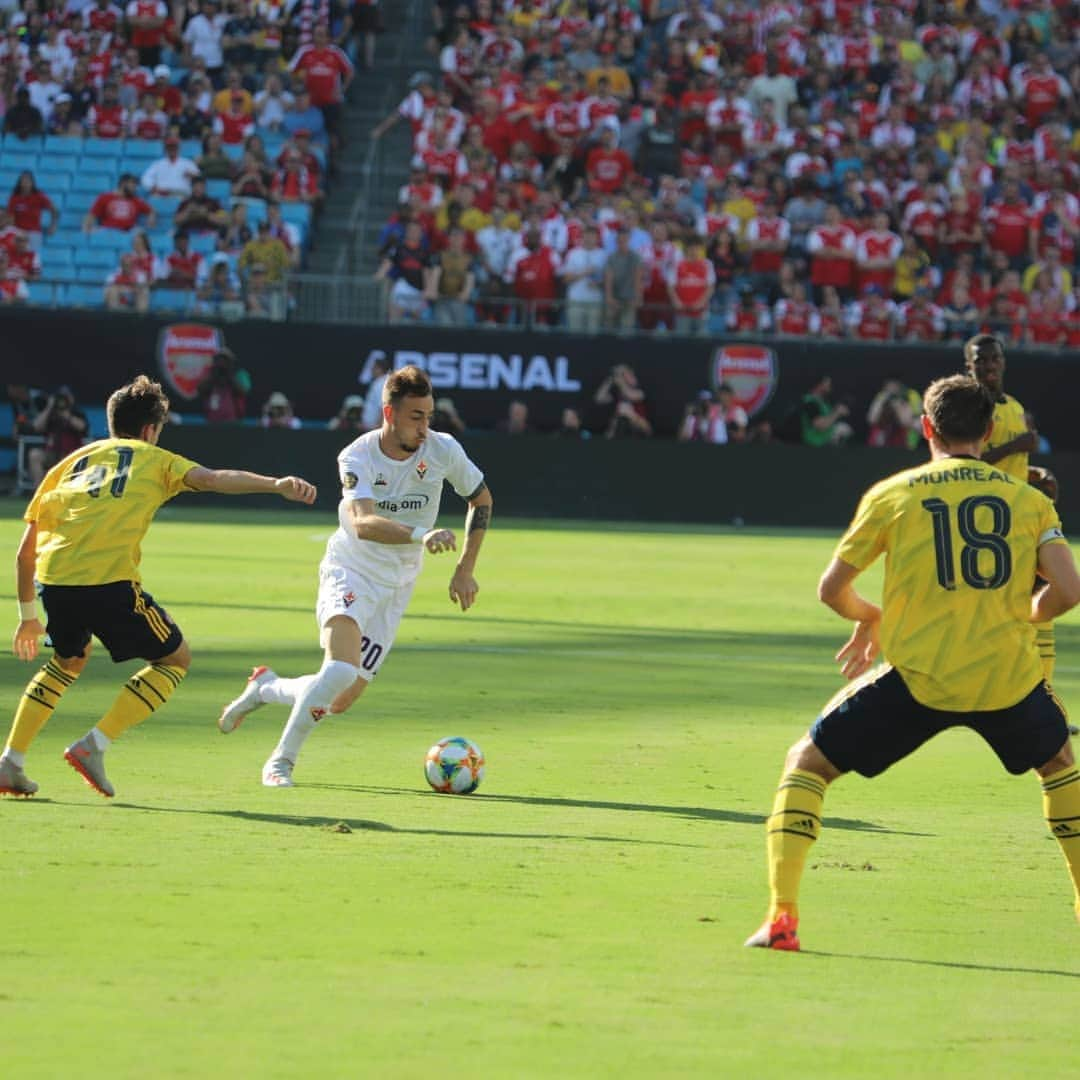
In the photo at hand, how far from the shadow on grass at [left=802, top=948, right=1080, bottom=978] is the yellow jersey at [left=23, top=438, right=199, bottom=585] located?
373 centimetres

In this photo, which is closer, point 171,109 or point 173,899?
point 173,899

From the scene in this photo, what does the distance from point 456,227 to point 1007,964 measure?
25753mm

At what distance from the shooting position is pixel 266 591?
765 inches

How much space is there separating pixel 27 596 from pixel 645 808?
2942 millimetres

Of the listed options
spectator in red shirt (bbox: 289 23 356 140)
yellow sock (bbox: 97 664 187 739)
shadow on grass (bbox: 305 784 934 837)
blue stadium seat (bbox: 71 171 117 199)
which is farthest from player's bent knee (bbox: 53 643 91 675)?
spectator in red shirt (bbox: 289 23 356 140)

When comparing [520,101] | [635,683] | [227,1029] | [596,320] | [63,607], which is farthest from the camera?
[520,101]

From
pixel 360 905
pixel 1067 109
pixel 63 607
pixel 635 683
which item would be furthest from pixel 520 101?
pixel 360 905

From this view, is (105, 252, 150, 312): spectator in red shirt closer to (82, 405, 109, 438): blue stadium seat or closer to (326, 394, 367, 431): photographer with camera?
(82, 405, 109, 438): blue stadium seat

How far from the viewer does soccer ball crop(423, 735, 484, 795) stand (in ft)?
31.5

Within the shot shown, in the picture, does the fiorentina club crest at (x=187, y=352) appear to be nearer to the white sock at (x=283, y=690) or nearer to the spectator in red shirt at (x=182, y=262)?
the spectator in red shirt at (x=182, y=262)

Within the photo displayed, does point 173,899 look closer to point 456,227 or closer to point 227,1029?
point 227,1029

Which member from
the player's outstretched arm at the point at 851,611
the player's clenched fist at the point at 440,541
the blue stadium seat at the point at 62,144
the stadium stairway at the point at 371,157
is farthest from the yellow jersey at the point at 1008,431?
the blue stadium seat at the point at 62,144

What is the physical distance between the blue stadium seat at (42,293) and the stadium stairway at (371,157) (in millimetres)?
4225

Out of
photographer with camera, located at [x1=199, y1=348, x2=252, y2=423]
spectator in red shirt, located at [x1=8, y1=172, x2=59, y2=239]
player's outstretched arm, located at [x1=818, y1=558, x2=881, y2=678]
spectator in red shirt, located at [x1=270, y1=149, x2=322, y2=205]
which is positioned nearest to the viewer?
player's outstretched arm, located at [x1=818, y1=558, x2=881, y2=678]
